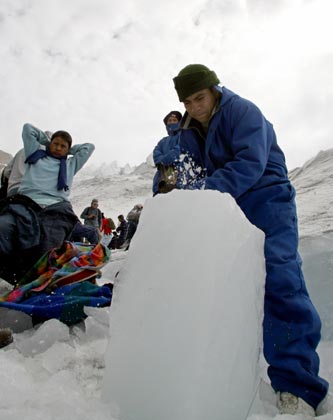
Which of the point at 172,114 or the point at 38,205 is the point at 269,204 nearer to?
the point at 38,205

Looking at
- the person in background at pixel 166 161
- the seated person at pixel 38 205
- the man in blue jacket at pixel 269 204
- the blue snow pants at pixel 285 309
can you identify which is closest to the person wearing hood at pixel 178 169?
the person in background at pixel 166 161

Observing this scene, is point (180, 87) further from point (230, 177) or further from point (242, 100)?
point (230, 177)

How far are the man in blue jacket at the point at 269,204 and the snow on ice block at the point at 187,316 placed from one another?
0.33 meters

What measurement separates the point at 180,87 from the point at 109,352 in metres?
1.14

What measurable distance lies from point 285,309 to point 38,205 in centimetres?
166

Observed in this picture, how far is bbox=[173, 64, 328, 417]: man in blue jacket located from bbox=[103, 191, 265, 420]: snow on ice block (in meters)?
0.33

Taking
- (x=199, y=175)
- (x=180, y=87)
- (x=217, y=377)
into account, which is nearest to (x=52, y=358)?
(x=217, y=377)

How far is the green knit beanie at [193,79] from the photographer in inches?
60.2

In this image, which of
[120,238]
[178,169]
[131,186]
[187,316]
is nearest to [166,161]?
[178,169]

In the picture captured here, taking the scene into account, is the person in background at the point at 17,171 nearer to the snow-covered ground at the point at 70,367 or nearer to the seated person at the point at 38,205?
the seated person at the point at 38,205

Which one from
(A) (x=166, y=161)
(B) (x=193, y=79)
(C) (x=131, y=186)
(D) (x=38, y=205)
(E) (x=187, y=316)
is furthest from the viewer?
(C) (x=131, y=186)

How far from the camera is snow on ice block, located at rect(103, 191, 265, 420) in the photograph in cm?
73

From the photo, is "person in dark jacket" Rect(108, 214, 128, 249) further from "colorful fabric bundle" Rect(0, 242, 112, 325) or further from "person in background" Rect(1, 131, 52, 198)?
"colorful fabric bundle" Rect(0, 242, 112, 325)

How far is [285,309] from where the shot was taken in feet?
4.04
